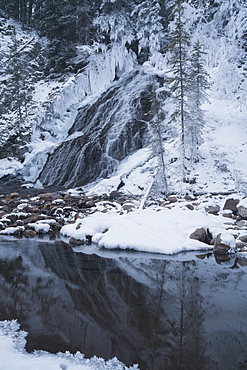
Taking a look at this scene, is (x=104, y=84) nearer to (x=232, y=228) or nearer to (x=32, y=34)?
(x=32, y=34)

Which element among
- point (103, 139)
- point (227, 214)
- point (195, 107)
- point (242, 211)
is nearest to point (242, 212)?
point (242, 211)

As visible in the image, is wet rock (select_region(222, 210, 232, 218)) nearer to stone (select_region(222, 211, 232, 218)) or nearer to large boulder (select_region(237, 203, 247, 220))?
stone (select_region(222, 211, 232, 218))

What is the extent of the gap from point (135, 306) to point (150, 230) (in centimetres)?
363

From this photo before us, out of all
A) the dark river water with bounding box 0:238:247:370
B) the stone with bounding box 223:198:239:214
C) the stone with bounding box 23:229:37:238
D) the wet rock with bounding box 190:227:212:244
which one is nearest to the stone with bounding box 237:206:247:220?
the stone with bounding box 223:198:239:214

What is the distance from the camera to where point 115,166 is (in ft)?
60.6

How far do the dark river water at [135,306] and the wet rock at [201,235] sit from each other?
0.75 metres

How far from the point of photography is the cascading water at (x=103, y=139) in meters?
19.0

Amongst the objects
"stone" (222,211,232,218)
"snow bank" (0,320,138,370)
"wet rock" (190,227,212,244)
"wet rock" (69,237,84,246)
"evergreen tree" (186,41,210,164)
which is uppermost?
"evergreen tree" (186,41,210,164)

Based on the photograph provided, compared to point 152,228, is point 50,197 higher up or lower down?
lower down

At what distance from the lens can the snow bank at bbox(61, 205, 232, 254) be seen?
6.84 m

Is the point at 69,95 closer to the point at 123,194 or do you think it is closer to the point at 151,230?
the point at 123,194

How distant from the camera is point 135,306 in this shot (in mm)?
3961

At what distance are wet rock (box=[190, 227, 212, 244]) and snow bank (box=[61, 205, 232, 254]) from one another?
167mm

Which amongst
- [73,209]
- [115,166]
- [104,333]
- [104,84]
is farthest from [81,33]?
[104,333]
